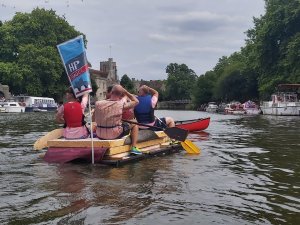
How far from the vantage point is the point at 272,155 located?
12.4m

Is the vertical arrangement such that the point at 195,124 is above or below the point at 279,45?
below

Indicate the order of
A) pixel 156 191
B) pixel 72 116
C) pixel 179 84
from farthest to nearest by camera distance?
1. pixel 179 84
2. pixel 72 116
3. pixel 156 191

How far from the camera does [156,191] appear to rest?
7.52 metres

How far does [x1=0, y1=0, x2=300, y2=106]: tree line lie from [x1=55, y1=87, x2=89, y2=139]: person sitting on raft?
41839 millimetres

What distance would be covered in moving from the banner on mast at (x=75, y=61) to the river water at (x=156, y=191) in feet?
6.79

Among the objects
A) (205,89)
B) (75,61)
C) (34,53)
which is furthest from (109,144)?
(205,89)

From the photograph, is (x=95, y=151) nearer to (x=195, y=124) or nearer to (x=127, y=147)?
(x=127, y=147)

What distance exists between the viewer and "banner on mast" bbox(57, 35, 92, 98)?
10.5 meters

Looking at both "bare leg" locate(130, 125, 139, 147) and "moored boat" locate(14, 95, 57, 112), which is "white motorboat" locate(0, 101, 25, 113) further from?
"bare leg" locate(130, 125, 139, 147)

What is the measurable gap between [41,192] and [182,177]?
9.43ft

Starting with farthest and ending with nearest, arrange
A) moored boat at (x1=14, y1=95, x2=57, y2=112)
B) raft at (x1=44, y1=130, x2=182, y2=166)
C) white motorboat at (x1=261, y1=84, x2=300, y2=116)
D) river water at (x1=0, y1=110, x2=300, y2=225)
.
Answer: moored boat at (x1=14, y1=95, x2=57, y2=112) < white motorboat at (x1=261, y1=84, x2=300, y2=116) < raft at (x1=44, y1=130, x2=182, y2=166) < river water at (x1=0, y1=110, x2=300, y2=225)

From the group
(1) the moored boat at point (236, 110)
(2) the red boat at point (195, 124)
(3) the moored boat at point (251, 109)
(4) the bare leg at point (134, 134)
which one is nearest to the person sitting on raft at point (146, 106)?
(4) the bare leg at point (134, 134)

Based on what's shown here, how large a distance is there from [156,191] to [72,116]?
4.45m

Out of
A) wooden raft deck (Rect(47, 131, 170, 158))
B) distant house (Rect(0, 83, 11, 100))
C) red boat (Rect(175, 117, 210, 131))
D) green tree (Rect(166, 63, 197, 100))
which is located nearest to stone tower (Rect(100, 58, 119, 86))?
green tree (Rect(166, 63, 197, 100))
